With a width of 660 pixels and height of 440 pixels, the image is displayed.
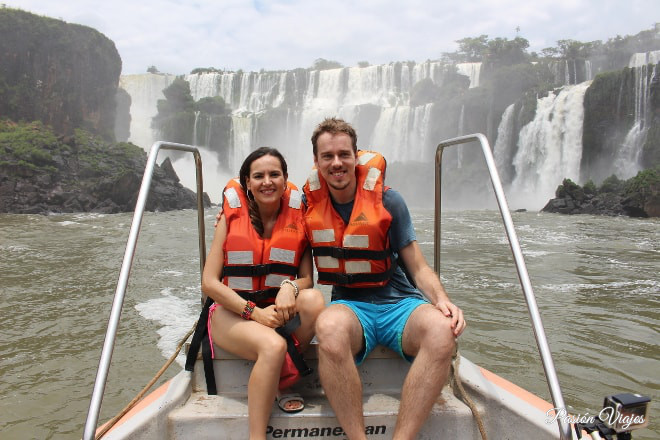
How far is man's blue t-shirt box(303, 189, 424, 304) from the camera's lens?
2.55 meters

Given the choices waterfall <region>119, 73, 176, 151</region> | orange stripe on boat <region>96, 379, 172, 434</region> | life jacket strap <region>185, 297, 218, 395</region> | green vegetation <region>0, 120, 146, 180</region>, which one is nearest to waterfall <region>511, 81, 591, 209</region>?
green vegetation <region>0, 120, 146, 180</region>

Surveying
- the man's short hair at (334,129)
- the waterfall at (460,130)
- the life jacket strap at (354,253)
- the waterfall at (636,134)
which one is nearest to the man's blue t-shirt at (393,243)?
the life jacket strap at (354,253)

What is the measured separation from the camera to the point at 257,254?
251 centimetres

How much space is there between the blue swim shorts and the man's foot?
32 centimetres

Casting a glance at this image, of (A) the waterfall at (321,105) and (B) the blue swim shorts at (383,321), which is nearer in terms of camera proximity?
(B) the blue swim shorts at (383,321)

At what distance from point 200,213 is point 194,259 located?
8063mm

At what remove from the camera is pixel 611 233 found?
1569cm

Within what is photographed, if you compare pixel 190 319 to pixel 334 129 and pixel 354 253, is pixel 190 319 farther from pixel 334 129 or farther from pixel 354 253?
pixel 334 129

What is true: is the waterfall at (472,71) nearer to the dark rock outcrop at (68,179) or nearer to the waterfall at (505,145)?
the waterfall at (505,145)

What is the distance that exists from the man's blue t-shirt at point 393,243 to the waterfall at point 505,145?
96.7 feet

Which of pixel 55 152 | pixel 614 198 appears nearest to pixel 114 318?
pixel 614 198

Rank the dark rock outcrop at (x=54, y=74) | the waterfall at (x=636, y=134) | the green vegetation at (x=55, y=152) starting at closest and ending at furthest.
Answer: the waterfall at (x=636, y=134) → the green vegetation at (x=55, y=152) → the dark rock outcrop at (x=54, y=74)

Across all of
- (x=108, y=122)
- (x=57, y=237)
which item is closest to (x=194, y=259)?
(x=57, y=237)

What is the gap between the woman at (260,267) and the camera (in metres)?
2.29
